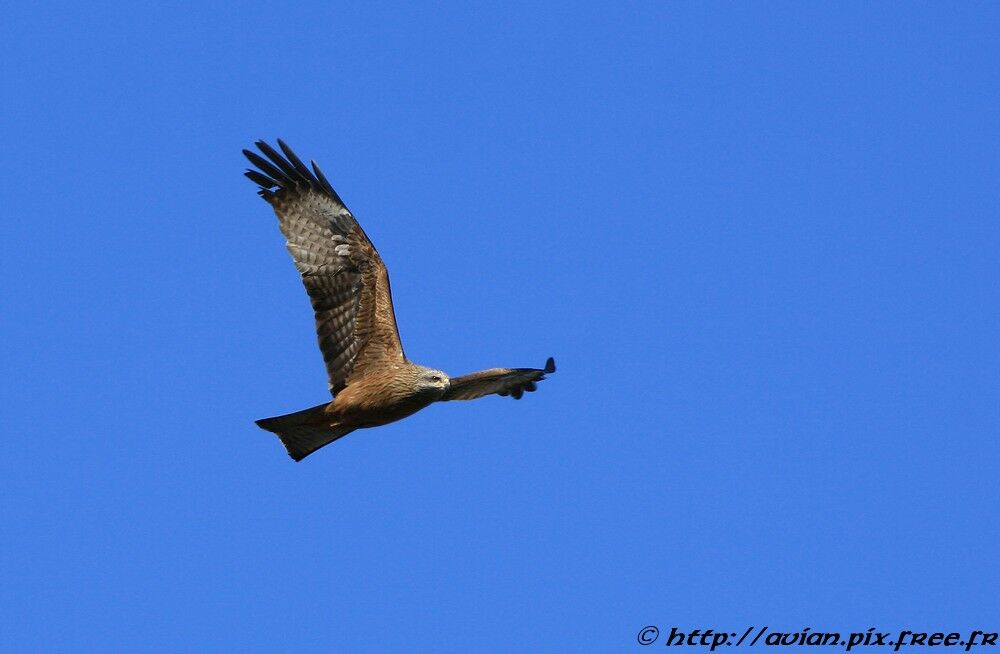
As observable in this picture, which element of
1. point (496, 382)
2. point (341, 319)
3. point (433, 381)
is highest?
point (496, 382)

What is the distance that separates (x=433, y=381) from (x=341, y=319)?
115cm

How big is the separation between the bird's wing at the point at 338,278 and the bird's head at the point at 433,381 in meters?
0.43

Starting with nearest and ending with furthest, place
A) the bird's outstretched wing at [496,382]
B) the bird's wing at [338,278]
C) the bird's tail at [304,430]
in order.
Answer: the bird's tail at [304,430], the bird's wing at [338,278], the bird's outstretched wing at [496,382]

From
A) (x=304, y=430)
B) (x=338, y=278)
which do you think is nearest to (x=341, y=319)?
(x=338, y=278)

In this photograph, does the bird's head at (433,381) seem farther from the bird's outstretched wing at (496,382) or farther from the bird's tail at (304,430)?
the bird's outstretched wing at (496,382)

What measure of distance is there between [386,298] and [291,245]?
0.99 m

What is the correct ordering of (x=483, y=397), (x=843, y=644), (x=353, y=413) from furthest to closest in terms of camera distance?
(x=483, y=397), (x=843, y=644), (x=353, y=413)

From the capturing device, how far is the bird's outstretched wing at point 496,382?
30.8 ft

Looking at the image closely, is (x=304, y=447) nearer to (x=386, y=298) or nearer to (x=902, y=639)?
(x=386, y=298)

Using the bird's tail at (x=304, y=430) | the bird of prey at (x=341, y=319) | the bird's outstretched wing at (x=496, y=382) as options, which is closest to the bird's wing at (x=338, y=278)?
the bird of prey at (x=341, y=319)

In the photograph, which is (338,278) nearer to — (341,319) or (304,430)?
(341,319)

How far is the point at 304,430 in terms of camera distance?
8500 mm

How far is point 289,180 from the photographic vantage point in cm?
923

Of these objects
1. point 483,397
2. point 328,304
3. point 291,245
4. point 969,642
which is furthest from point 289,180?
point 969,642
